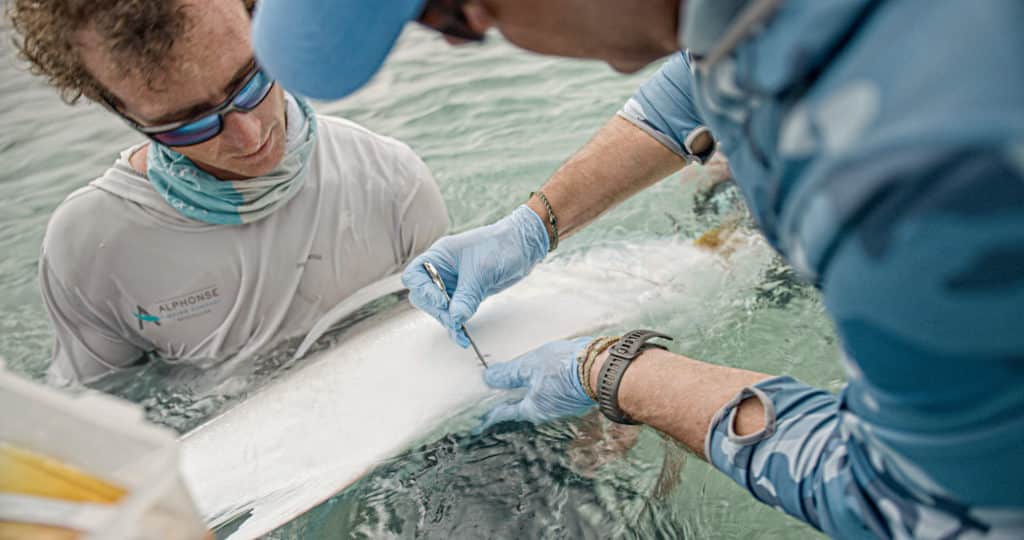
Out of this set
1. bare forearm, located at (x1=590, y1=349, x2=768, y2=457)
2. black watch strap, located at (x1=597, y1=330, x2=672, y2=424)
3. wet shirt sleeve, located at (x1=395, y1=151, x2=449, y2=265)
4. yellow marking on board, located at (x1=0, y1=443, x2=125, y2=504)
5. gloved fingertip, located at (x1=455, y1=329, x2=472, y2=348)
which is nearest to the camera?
yellow marking on board, located at (x1=0, y1=443, x2=125, y2=504)

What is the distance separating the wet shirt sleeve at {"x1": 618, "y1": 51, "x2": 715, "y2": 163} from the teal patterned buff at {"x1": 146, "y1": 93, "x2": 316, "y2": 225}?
0.92 meters

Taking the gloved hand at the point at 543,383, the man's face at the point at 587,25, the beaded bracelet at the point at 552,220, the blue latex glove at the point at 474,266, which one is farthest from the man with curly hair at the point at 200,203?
the man's face at the point at 587,25

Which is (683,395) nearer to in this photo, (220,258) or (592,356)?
(592,356)

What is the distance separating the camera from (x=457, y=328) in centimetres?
188

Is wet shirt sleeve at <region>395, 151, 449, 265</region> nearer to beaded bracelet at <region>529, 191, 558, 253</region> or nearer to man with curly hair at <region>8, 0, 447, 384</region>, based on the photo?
man with curly hair at <region>8, 0, 447, 384</region>

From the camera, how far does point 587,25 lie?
77cm

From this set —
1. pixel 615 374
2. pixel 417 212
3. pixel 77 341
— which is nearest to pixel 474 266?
pixel 417 212

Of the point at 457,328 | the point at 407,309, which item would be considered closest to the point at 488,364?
the point at 457,328

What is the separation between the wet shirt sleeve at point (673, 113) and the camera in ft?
6.20

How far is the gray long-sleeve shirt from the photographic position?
198 centimetres

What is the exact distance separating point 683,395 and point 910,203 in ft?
2.91

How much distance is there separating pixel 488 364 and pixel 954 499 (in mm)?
1227

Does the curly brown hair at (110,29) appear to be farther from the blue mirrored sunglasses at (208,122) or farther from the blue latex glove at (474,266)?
the blue latex glove at (474,266)

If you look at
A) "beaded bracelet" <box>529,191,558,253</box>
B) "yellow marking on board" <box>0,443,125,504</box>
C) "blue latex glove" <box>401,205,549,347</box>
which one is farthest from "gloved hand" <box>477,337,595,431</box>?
"yellow marking on board" <box>0,443,125,504</box>
